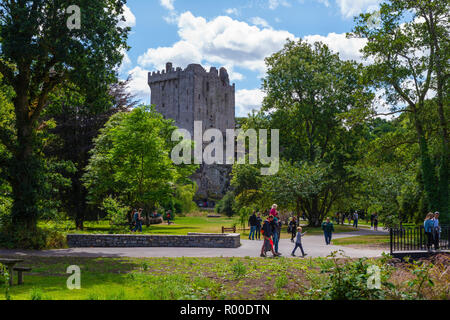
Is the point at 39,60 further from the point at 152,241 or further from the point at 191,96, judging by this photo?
the point at 191,96

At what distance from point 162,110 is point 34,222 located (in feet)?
271

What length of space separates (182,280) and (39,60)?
1348cm

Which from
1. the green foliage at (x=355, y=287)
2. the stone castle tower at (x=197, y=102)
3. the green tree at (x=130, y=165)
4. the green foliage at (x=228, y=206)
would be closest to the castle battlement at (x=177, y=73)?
the stone castle tower at (x=197, y=102)

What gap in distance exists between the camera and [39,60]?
1945 centimetres

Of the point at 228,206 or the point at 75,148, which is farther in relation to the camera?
the point at 228,206

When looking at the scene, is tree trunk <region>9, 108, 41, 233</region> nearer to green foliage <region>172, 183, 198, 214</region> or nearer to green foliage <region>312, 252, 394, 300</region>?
green foliage <region>312, 252, 394, 300</region>

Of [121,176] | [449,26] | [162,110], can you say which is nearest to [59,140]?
[121,176]

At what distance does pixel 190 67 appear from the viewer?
100 metres

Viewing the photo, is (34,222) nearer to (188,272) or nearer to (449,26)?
(188,272)

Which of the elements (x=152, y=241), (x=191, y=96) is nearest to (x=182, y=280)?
(x=152, y=241)

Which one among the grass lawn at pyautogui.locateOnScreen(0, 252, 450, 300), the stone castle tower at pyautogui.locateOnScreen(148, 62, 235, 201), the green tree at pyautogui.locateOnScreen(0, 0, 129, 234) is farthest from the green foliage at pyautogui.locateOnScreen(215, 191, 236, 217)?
the grass lawn at pyautogui.locateOnScreen(0, 252, 450, 300)

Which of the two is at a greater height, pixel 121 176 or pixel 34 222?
pixel 121 176

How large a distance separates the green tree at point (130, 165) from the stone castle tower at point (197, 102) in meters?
59.0

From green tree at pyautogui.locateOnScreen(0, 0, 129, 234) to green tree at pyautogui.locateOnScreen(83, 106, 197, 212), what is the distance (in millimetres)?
12248
